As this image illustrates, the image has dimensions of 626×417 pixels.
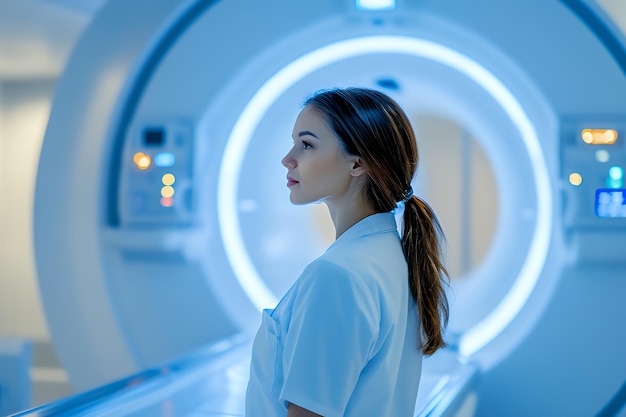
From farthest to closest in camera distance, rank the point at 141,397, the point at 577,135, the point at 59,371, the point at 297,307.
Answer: the point at 59,371 < the point at 577,135 < the point at 141,397 < the point at 297,307

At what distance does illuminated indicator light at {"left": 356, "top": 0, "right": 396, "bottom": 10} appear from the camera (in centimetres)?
190

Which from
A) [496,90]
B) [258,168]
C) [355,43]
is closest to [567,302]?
[496,90]

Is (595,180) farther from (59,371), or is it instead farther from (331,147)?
(59,371)

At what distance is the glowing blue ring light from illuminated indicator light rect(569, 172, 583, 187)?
0.25 feet

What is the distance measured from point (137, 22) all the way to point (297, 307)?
1.28 meters

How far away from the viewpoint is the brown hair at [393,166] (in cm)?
111

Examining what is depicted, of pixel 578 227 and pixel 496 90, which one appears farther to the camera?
pixel 496 90

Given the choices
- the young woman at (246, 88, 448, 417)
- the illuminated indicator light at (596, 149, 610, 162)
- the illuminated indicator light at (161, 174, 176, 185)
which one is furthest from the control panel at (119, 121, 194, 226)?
the illuminated indicator light at (596, 149, 610, 162)

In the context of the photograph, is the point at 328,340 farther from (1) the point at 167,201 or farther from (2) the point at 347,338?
(1) the point at 167,201

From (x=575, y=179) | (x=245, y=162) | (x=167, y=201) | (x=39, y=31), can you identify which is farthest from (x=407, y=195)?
(x=39, y=31)

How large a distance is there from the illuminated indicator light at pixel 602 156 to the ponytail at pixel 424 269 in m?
0.76

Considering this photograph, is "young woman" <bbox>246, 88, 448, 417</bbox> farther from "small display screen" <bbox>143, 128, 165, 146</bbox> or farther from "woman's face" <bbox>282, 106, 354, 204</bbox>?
"small display screen" <bbox>143, 128, 165, 146</bbox>

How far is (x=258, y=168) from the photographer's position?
2.39m

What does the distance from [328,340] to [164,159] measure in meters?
1.17
